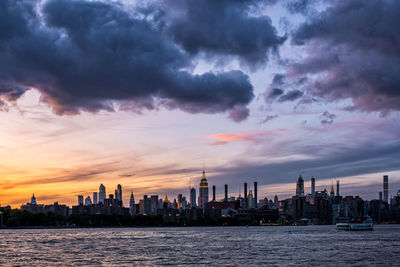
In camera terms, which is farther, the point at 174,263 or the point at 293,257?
the point at 293,257

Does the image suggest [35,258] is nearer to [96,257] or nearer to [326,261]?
[96,257]

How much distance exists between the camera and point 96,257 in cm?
10325

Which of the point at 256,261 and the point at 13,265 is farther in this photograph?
the point at 256,261

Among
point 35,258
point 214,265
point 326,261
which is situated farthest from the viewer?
point 35,258

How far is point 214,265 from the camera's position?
87562mm

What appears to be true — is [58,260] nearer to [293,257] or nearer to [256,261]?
[256,261]

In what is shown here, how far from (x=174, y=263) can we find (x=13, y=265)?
28050 millimetres

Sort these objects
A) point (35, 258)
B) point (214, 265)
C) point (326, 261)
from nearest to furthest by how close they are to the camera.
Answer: point (214, 265) < point (326, 261) < point (35, 258)

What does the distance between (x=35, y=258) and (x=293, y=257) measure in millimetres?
51951

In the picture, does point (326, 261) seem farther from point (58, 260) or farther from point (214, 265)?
point (58, 260)

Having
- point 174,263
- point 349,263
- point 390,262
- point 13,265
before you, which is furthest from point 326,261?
point 13,265

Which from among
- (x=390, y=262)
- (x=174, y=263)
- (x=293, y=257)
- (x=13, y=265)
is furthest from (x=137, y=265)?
(x=390, y=262)

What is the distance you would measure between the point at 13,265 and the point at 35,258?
1367 cm

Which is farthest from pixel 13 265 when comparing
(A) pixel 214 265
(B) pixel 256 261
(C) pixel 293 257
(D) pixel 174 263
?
(C) pixel 293 257
